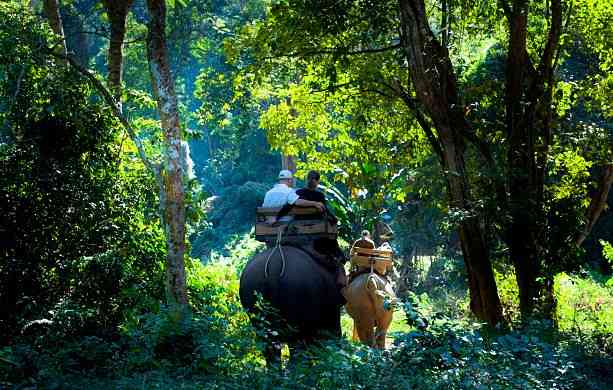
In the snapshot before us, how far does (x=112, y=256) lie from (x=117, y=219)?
0.76 m

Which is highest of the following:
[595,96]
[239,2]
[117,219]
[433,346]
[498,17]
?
[239,2]

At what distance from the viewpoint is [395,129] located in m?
18.5

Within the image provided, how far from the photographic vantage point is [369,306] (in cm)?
1505

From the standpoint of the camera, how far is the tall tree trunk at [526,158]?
48.4 feet

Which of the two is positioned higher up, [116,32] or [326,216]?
[116,32]

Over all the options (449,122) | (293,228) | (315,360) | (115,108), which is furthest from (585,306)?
(315,360)

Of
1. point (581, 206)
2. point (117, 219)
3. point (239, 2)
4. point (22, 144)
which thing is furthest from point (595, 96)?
point (239, 2)

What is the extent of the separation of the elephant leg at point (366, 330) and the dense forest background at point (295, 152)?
155 centimetres

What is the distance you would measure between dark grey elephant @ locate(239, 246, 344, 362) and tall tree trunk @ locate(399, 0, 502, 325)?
2.77 m

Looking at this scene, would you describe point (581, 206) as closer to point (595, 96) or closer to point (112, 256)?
point (595, 96)

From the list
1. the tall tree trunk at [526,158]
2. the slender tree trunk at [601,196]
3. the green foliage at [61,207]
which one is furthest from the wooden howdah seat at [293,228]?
the slender tree trunk at [601,196]

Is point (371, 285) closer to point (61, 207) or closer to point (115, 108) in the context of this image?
point (115, 108)

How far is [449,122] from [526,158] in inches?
57.8

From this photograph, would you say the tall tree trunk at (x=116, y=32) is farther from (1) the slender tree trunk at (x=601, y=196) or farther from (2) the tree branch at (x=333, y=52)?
(1) the slender tree trunk at (x=601, y=196)
